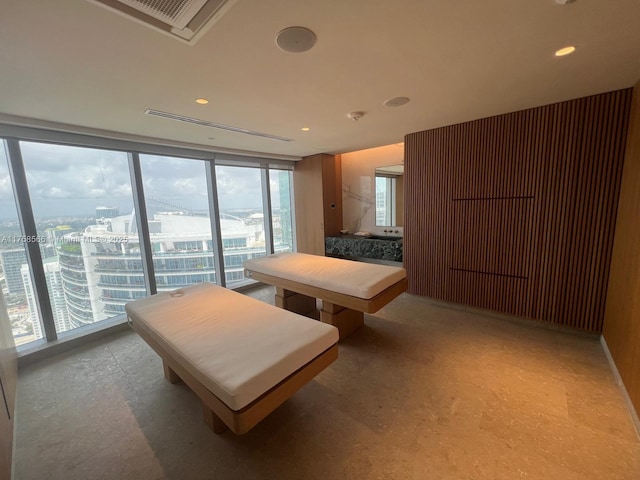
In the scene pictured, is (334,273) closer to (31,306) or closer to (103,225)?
(103,225)

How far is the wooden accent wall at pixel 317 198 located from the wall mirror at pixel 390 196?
2.87 ft

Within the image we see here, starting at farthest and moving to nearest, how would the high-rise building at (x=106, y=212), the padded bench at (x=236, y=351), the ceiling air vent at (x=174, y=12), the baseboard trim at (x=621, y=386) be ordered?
the high-rise building at (x=106, y=212), the baseboard trim at (x=621, y=386), the padded bench at (x=236, y=351), the ceiling air vent at (x=174, y=12)

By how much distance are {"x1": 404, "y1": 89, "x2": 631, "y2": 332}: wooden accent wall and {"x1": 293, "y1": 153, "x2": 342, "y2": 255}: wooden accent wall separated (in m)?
1.68

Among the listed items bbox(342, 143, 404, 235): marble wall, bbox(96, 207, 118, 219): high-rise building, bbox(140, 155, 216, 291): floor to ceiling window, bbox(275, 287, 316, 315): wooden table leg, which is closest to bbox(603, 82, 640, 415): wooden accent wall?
bbox(342, 143, 404, 235): marble wall

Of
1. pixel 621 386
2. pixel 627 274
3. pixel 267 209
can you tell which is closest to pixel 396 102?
pixel 627 274

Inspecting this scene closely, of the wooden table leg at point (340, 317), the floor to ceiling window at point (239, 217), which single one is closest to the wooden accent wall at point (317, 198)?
the floor to ceiling window at point (239, 217)

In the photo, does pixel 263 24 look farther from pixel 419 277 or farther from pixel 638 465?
pixel 419 277

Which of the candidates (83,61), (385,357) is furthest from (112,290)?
(385,357)

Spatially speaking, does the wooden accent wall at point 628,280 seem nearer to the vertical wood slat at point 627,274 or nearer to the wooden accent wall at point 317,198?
the vertical wood slat at point 627,274

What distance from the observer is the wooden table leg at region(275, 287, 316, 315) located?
3338 millimetres

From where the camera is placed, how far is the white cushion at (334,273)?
8.20 feet

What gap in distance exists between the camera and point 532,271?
290cm

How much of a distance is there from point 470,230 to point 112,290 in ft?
15.6

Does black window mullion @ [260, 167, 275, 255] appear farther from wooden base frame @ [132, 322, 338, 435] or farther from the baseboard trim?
the baseboard trim
